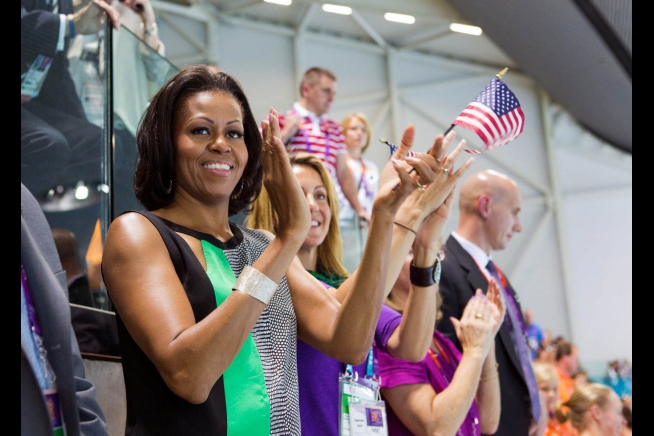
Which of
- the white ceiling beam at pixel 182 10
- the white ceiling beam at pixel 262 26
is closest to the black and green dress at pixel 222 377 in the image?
the white ceiling beam at pixel 182 10

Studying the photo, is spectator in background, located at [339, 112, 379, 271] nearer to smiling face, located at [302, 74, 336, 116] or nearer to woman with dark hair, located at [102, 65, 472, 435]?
smiling face, located at [302, 74, 336, 116]

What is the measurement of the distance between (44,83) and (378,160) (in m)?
9.37

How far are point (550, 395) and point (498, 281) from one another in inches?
70.0

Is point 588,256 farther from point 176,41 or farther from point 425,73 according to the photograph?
point 176,41

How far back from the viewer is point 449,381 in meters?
2.72

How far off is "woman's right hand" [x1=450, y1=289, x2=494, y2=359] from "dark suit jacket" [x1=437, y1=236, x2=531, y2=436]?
21cm

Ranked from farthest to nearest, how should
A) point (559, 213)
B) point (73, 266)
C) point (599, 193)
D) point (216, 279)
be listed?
point (599, 193), point (559, 213), point (73, 266), point (216, 279)

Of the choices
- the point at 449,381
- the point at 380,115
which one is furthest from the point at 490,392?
the point at 380,115

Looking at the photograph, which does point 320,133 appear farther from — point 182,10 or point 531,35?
point 182,10

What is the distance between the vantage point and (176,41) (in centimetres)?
1045

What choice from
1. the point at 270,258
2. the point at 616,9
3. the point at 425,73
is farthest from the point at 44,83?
the point at 425,73

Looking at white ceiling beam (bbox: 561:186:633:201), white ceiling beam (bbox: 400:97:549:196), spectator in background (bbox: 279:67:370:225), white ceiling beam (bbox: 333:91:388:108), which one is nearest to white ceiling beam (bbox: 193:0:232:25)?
white ceiling beam (bbox: 333:91:388:108)

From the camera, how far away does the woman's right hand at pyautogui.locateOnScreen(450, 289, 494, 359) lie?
107 inches

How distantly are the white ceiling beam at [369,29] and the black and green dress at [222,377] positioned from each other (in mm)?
10051
